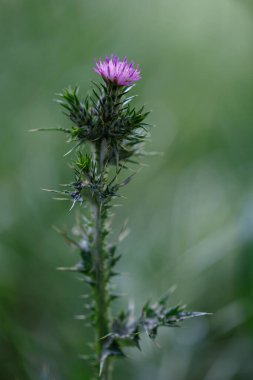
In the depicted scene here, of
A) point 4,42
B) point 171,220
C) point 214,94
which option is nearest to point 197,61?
point 214,94

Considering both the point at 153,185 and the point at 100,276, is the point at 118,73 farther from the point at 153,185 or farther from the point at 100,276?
the point at 153,185

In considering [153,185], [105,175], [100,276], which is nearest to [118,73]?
[105,175]

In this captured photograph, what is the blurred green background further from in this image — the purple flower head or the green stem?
→ the purple flower head

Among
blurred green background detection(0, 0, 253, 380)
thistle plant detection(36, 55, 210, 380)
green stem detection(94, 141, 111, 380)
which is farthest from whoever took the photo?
blurred green background detection(0, 0, 253, 380)

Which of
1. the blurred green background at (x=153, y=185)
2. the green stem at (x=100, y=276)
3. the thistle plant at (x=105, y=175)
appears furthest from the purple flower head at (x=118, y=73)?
the blurred green background at (x=153, y=185)

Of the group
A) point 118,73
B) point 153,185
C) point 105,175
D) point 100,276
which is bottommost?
point 100,276

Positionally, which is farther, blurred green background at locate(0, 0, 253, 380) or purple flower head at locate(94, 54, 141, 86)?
blurred green background at locate(0, 0, 253, 380)

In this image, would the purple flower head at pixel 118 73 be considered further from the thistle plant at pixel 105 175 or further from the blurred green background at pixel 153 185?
the blurred green background at pixel 153 185

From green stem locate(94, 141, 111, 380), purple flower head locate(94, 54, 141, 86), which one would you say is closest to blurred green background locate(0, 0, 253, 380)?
green stem locate(94, 141, 111, 380)
